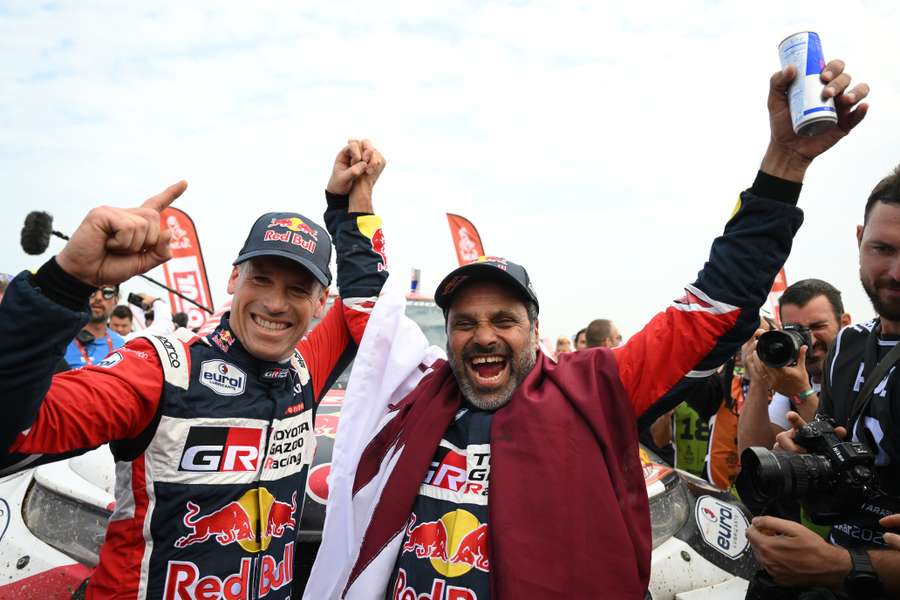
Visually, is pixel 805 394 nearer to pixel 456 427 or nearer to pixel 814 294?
pixel 814 294

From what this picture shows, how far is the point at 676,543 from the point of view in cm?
275

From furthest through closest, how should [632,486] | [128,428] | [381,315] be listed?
[381,315] < [632,486] < [128,428]

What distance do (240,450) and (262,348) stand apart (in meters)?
0.31

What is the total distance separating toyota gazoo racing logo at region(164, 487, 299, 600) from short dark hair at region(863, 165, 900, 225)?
2.11 meters

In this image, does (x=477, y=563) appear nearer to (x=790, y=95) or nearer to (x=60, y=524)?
(x=790, y=95)

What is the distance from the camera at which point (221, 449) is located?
1.81 m

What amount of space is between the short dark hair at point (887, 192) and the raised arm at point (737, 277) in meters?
0.33

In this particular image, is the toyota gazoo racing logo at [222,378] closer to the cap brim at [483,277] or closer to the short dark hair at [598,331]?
the cap brim at [483,277]

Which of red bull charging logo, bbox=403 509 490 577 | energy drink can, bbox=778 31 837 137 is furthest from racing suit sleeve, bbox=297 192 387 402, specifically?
energy drink can, bbox=778 31 837 137

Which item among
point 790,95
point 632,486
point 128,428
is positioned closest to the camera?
point 128,428

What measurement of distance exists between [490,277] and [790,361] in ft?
4.07

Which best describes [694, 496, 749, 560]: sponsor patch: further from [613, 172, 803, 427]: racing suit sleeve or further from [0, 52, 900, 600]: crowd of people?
[613, 172, 803, 427]: racing suit sleeve

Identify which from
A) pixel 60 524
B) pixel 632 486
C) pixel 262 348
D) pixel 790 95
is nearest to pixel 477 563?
pixel 632 486

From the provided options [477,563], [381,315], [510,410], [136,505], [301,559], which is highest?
[381,315]
